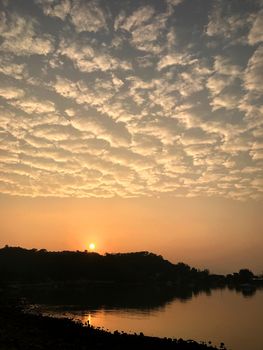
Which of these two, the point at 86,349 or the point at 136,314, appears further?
the point at 136,314

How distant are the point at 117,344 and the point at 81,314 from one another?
155 ft

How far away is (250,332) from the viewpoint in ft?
214

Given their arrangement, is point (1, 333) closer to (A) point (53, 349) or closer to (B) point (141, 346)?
(A) point (53, 349)

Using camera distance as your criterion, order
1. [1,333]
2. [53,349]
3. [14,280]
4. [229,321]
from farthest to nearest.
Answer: [14,280]
[229,321]
[1,333]
[53,349]

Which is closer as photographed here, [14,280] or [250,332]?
[250,332]

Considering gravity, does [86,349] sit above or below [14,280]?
below

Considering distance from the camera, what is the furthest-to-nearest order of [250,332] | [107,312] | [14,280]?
[14,280], [107,312], [250,332]

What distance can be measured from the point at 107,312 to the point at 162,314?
13331 mm

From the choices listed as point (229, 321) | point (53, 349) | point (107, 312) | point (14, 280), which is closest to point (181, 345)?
point (53, 349)

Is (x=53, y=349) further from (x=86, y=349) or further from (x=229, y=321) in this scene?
(x=229, y=321)

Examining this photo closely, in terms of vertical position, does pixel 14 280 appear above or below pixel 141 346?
above

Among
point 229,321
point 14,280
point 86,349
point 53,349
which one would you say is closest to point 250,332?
point 229,321

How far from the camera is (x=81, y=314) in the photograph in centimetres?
9125

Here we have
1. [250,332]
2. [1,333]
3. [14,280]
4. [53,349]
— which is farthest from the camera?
[14,280]
